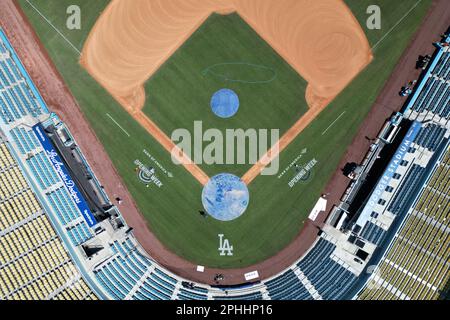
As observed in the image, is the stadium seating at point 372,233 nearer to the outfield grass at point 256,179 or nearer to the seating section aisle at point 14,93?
the outfield grass at point 256,179

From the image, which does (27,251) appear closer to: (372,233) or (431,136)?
(372,233)

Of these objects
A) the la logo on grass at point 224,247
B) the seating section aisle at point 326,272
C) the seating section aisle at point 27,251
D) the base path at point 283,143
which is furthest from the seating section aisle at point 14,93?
the seating section aisle at point 326,272

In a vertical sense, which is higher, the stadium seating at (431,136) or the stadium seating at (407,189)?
the stadium seating at (431,136)

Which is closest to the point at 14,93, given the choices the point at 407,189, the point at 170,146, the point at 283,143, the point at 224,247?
the point at 170,146

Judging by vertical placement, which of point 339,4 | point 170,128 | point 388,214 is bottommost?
point 170,128

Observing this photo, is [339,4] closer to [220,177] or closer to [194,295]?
[220,177]

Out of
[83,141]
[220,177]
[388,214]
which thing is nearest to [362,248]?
[388,214]
